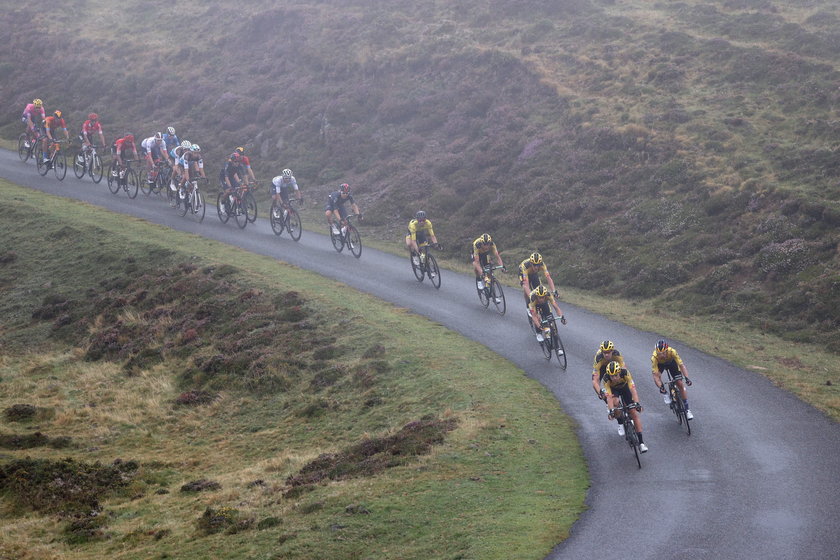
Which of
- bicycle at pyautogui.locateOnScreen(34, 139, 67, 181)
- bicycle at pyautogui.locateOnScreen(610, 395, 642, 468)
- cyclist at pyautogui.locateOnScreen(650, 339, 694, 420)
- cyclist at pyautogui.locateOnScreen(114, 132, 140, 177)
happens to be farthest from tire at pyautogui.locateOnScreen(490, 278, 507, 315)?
bicycle at pyautogui.locateOnScreen(34, 139, 67, 181)

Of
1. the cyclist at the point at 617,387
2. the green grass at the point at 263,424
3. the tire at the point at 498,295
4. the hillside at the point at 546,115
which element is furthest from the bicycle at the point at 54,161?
the cyclist at the point at 617,387

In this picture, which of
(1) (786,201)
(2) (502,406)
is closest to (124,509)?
(2) (502,406)

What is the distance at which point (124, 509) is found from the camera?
1628 cm

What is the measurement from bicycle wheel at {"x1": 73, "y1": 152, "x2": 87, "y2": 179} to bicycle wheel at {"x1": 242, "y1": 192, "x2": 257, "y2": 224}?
10.8 metres

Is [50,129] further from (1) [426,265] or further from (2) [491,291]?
(2) [491,291]

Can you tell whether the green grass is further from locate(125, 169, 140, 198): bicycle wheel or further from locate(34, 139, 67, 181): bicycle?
locate(34, 139, 67, 181): bicycle

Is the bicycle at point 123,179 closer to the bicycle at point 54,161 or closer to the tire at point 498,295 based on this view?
the bicycle at point 54,161

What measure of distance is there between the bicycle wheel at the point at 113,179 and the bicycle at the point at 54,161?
129 inches

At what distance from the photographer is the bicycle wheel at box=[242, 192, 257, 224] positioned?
3694 cm

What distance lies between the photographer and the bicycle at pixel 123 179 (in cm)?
4159

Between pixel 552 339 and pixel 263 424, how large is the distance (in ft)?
26.2

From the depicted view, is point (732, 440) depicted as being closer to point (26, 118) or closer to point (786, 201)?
point (786, 201)

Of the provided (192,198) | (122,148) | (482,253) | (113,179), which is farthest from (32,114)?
(482,253)

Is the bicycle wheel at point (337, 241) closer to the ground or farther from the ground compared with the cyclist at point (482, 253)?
closer to the ground
